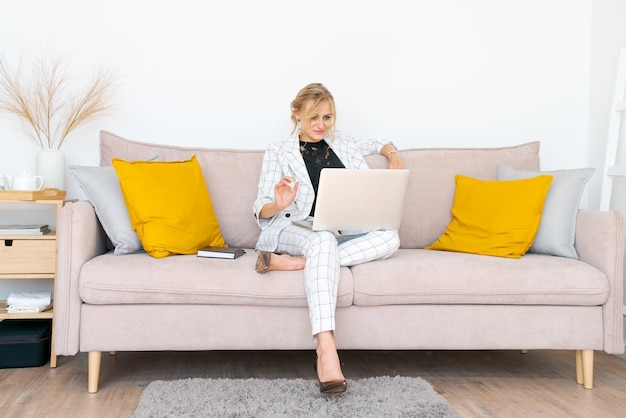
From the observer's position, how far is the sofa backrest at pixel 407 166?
2.86 metres

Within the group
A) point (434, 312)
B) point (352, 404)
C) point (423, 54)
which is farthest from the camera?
point (423, 54)

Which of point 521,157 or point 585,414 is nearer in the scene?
point 585,414

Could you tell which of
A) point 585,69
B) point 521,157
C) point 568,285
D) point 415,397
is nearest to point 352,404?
point 415,397

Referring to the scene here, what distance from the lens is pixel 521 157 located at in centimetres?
305

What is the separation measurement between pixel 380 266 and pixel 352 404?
21.4 inches

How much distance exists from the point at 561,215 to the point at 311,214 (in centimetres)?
108

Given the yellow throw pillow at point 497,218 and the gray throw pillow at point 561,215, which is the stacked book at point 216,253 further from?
the gray throw pillow at point 561,215

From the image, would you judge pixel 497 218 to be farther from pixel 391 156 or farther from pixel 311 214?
pixel 311 214

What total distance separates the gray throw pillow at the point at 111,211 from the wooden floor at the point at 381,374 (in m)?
0.52

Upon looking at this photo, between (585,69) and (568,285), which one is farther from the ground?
(585,69)

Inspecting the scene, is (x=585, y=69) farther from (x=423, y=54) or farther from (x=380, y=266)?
(x=380, y=266)

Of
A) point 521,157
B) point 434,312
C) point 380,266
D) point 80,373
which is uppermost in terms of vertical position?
point 521,157

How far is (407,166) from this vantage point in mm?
3012

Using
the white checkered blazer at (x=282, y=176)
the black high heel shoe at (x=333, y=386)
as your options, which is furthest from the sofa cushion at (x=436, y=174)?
the black high heel shoe at (x=333, y=386)
